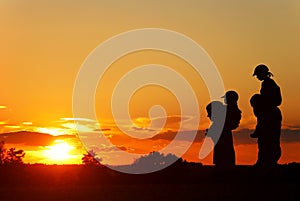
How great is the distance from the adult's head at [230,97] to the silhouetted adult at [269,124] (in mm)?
1438

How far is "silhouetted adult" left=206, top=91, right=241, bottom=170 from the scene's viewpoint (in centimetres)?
2419

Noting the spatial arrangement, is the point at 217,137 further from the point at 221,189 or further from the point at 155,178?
the point at 221,189

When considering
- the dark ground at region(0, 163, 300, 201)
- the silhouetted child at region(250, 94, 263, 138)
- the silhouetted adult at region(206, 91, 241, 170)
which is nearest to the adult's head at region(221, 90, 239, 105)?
the silhouetted adult at region(206, 91, 241, 170)

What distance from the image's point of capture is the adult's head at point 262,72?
2231 cm

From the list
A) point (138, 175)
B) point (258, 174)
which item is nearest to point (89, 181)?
point (138, 175)

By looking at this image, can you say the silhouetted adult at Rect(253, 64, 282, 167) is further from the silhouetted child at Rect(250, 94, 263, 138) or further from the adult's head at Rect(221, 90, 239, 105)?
the adult's head at Rect(221, 90, 239, 105)

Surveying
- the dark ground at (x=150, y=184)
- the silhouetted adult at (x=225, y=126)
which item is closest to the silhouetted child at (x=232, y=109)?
the silhouetted adult at (x=225, y=126)

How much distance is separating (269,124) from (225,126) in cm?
204

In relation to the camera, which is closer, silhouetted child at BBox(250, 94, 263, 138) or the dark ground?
the dark ground

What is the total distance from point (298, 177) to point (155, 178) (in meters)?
5.09

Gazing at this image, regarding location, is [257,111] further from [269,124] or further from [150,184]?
[150,184]

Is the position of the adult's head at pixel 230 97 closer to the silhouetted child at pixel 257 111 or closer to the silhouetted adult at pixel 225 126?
the silhouetted adult at pixel 225 126

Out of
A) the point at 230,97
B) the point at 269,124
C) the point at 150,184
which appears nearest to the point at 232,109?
the point at 230,97

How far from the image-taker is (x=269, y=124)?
75.9 feet
